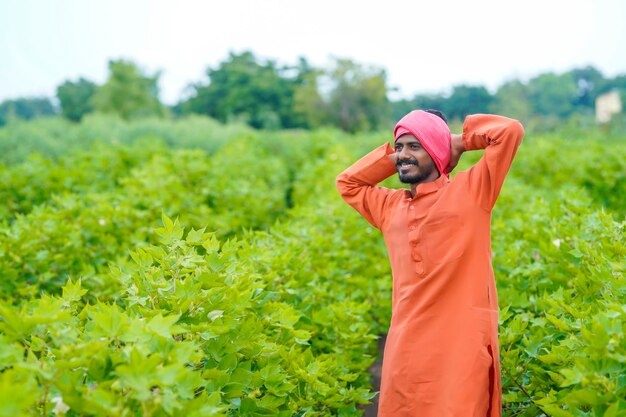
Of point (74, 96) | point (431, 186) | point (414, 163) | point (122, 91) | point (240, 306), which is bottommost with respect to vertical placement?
point (240, 306)

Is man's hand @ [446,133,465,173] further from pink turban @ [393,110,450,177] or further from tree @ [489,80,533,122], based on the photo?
tree @ [489,80,533,122]

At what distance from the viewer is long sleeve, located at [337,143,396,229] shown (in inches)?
123

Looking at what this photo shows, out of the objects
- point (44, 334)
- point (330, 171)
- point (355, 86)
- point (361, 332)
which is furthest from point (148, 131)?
point (355, 86)

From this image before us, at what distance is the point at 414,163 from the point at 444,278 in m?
0.52

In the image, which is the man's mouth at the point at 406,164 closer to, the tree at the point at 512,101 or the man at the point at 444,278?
the man at the point at 444,278

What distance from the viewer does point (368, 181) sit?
317cm

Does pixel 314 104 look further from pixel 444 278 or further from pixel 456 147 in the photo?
pixel 444 278

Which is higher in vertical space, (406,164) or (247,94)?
A: (247,94)

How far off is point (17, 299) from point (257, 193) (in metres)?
4.72

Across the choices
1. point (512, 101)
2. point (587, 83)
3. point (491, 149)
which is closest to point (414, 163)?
point (491, 149)

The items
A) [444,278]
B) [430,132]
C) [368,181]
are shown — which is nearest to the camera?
[444,278]

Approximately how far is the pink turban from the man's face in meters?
0.03

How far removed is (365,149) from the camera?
19688mm

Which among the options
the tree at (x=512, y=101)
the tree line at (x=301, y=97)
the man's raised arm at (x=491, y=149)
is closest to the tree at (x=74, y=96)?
the tree line at (x=301, y=97)
